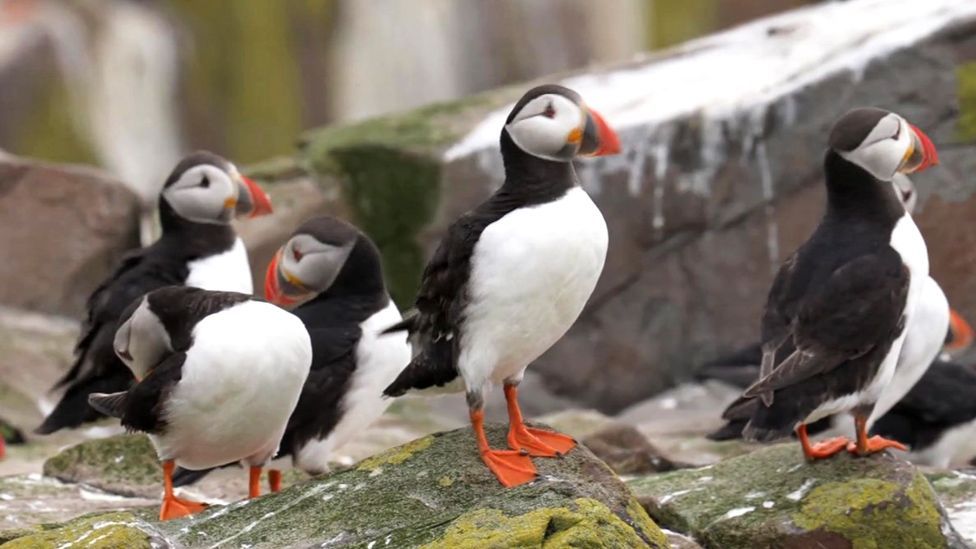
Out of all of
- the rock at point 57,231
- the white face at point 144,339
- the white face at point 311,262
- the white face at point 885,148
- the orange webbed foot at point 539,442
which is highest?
the white face at point 885,148

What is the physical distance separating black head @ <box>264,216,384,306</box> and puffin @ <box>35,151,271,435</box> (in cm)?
63

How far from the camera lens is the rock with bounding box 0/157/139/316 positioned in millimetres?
9039

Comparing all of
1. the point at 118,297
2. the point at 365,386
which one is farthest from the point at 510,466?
the point at 118,297

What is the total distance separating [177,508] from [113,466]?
47.5 inches

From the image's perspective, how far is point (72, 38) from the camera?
15.8m

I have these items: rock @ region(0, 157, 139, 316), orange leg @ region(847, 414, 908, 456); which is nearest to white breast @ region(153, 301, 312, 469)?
orange leg @ region(847, 414, 908, 456)

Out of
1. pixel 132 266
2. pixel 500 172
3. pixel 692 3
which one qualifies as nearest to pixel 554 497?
pixel 132 266

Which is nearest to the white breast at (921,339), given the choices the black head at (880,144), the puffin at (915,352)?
the puffin at (915,352)

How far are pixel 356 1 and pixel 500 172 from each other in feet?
28.1

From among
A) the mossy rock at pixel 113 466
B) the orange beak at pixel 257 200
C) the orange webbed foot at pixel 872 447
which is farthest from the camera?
the orange beak at pixel 257 200

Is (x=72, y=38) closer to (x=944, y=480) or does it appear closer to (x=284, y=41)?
(x=284, y=41)

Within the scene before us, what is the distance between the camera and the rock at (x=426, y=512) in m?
3.78

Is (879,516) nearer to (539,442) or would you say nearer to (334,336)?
(539,442)

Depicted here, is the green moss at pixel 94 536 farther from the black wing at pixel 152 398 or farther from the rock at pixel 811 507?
the rock at pixel 811 507
